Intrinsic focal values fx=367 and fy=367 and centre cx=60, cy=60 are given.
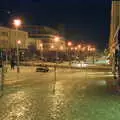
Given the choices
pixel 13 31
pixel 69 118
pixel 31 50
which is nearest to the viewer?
pixel 69 118

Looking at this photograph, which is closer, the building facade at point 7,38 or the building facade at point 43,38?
the building facade at point 7,38

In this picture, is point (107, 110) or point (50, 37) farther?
point (50, 37)

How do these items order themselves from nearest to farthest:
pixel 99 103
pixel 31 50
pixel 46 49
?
1. pixel 99 103
2. pixel 31 50
3. pixel 46 49

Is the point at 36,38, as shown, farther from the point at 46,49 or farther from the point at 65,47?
the point at 65,47

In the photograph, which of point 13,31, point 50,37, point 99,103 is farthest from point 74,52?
point 99,103

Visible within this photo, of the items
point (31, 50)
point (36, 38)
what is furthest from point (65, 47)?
point (31, 50)

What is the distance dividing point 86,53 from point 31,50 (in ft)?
Result: 140

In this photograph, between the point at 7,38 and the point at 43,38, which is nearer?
the point at 7,38

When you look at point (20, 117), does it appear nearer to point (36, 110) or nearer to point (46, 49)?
point (36, 110)

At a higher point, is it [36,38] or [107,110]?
[36,38]

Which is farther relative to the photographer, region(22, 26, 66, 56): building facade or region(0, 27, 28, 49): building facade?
region(22, 26, 66, 56): building facade

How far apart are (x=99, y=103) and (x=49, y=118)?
5.22 meters

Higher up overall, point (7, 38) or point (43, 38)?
point (43, 38)

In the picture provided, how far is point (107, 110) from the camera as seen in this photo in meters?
15.8
